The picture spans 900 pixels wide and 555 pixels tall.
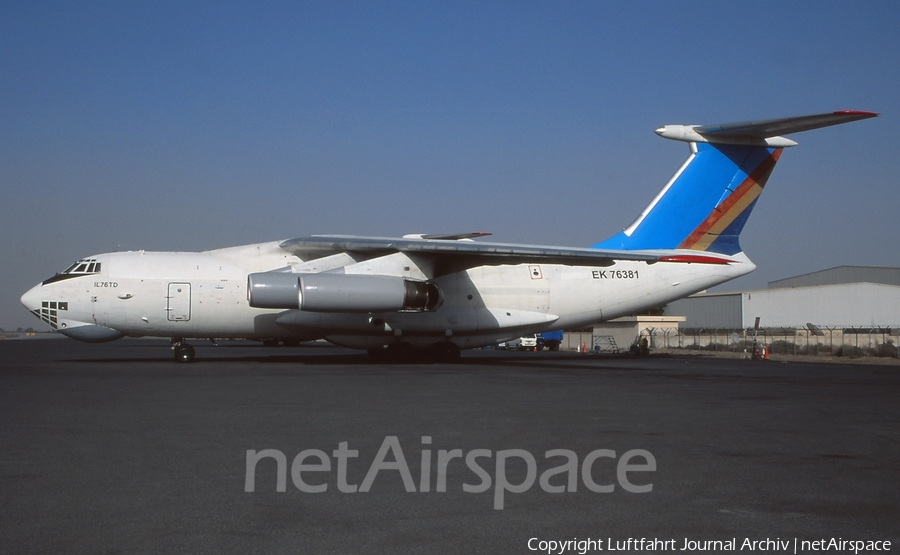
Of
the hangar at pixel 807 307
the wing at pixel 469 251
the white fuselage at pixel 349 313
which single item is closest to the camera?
the wing at pixel 469 251

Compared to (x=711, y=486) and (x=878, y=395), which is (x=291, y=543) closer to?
(x=711, y=486)

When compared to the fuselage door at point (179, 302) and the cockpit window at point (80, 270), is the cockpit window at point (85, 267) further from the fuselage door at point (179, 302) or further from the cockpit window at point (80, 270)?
the fuselage door at point (179, 302)

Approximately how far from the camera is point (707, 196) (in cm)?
2059

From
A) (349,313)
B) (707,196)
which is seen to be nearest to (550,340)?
(707,196)

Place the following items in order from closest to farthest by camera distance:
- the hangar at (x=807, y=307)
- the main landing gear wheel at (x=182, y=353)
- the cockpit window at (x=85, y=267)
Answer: the cockpit window at (x=85, y=267), the main landing gear wheel at (x=182, y=353), the hangar at (x=807, y=307)

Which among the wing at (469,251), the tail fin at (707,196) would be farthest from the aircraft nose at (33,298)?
the tail fin at (707,196)

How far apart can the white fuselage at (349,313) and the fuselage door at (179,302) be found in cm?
2

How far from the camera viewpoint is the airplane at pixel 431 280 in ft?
57.2

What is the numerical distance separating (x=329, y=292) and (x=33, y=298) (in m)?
6.54

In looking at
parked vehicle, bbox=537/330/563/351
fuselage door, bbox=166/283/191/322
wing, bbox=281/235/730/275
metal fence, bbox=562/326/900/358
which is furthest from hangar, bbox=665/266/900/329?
fuselage door, bbox=166/283/191/322

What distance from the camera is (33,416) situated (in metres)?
7.96

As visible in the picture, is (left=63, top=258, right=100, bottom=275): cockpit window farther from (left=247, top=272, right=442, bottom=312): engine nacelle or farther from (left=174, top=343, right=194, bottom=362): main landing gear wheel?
(left=247, top=272, right=442, bottom=312): engine nacelle

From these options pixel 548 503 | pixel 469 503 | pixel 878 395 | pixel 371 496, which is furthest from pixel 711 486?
pixel 878 395

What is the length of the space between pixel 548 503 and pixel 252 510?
1597 mm
